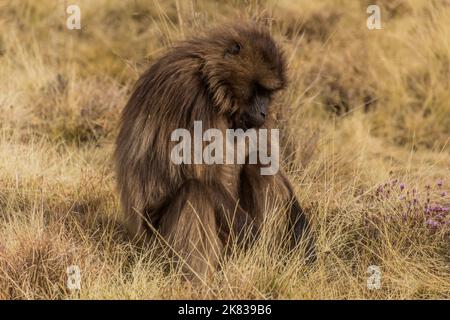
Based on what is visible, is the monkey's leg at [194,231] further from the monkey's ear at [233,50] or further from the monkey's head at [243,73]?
the monkey's ear at [233,50]

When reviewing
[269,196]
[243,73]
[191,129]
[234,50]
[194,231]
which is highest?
[234,50]

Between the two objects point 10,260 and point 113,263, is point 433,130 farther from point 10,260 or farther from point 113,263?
point 10,260

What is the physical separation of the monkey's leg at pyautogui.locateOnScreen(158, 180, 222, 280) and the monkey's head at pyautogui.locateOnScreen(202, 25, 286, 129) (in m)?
0.47

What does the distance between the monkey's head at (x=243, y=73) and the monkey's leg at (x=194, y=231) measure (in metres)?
0.47

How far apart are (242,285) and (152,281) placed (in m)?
0.44

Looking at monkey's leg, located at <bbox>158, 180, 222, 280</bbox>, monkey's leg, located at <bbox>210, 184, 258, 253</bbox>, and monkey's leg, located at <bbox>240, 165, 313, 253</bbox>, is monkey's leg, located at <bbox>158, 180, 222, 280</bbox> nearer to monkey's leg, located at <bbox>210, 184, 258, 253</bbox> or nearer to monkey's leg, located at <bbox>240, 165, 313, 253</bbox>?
monkey's leg, located at <bbox>210, 184, 258, 253</bbox>

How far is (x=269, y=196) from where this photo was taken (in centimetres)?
469

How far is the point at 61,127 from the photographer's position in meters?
6.97

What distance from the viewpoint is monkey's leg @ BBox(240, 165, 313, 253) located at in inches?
185

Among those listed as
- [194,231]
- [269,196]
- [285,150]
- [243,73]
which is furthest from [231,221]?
[285,150]

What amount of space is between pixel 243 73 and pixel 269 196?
2.32 ft

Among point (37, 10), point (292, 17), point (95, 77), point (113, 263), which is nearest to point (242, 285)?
point (113, 263)

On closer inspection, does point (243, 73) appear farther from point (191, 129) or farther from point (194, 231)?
point (194, 231)

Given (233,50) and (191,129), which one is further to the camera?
(233,50)
